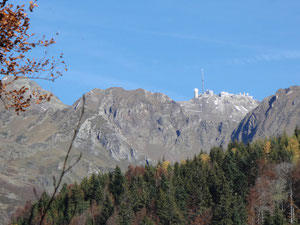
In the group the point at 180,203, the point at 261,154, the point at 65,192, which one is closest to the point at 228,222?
the point at 180,203

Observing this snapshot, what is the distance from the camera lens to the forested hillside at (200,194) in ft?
420

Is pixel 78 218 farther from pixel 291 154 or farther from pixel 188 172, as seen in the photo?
pixel 291 154

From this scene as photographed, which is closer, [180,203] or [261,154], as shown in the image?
[180,203]

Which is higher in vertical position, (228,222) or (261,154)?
(261,154)

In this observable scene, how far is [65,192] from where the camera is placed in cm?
17812

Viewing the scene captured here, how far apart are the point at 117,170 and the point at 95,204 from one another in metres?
15.7

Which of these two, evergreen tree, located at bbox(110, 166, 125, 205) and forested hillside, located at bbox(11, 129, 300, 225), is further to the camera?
evergreen tree, located at bbox(110, 166, 125, 205)

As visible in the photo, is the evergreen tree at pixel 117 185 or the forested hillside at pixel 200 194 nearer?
the forested hillside at pixel 200 194

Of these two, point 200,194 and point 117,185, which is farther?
point 117,185

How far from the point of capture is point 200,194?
144m

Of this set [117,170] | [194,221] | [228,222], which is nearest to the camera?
[228,222]

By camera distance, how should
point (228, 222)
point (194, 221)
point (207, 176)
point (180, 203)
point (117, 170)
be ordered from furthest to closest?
1. point (117, 170)
2. point (207, 176)
3. point (180, 203)
4. point (194, 221)
5. point (228, 222)

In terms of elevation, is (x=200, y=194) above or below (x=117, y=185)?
below

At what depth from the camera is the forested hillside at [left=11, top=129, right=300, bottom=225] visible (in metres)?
128
